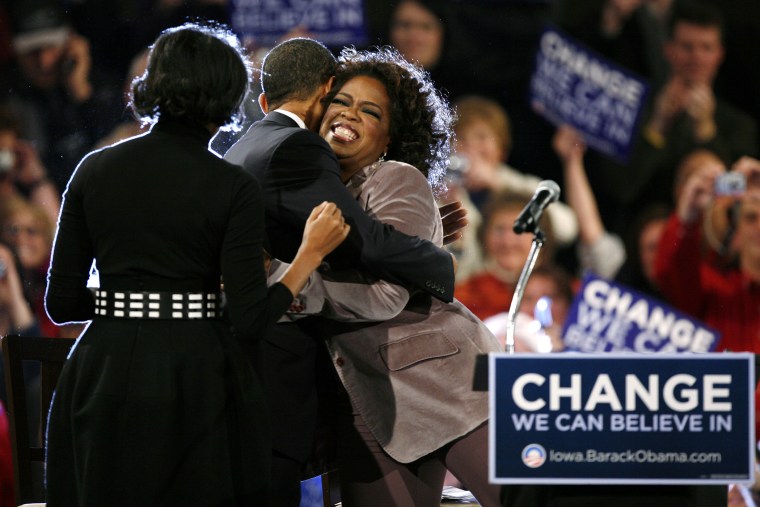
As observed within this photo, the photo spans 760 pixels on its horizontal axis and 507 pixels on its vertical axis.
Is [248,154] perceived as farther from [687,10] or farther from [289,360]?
[687,10]

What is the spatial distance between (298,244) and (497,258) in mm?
2957

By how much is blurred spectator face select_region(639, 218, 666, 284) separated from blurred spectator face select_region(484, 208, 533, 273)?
0.55 m

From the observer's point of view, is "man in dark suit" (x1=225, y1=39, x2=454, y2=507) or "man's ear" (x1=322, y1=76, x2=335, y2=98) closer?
"man in dark suit" (x1=225, y1=39, x2=454, y2=507)

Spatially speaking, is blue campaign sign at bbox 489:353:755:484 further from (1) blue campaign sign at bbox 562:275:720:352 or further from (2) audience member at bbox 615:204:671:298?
(2) audience member at bbox 615:204:671:298

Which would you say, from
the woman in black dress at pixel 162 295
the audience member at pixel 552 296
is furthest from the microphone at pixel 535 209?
the audience member at pixel 552 296

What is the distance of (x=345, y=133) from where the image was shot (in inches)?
80.7

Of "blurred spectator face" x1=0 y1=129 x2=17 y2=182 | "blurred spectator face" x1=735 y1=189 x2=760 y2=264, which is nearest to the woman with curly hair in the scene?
"blurred spectator face" x1=735 y1=189 x2=760 y2=264

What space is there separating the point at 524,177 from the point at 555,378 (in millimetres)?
3248

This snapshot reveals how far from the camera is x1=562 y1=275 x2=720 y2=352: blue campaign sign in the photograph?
4656 mm

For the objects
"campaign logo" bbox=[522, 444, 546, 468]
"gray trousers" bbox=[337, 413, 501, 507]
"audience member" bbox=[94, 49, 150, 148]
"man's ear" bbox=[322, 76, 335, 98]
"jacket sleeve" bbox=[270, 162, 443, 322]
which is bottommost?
"gray trousers" bbox=[337, 413, 501, 507]

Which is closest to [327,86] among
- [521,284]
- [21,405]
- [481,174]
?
[521,284]

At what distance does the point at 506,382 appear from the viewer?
1.64 m

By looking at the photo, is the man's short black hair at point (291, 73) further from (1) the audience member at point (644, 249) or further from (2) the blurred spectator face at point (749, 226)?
(2) the blurred spectator face at point (749, 226)

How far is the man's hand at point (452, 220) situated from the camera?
2.26 metres
